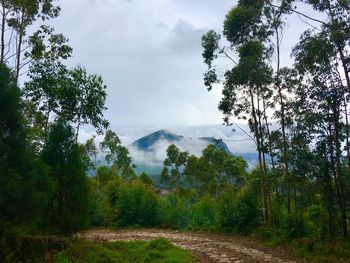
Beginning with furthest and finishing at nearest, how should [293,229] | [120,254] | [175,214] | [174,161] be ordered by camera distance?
1. [174,161]
2. [175,214]
3. [293,229]
4. [120,254]

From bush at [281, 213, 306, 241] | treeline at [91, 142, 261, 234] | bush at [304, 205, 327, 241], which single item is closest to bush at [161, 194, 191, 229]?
treeline at [91, 142, 261, 234]

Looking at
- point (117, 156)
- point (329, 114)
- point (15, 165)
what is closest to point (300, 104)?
point (329, 114)

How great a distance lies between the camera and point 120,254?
1286 centimetres

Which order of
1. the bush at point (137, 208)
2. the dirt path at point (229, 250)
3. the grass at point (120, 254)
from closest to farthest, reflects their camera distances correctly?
the grass at point (120, 254)
the dirt path at point (229, 250)
the bush at point (137, 208)

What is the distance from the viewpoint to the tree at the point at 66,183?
13414 millimetres

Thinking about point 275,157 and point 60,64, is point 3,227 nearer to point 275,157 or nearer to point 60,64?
point 60,64

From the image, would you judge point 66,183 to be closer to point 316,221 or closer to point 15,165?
point 15,165

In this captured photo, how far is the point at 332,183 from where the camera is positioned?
15.4 metres

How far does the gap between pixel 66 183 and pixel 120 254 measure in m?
2.96

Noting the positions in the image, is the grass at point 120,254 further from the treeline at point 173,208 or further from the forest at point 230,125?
the treeline at point 173,208

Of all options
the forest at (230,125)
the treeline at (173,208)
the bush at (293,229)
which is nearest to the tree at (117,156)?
the treeline at (173,208)

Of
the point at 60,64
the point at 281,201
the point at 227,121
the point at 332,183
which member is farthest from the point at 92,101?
the point at 281,201

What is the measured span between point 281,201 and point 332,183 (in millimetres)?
7229

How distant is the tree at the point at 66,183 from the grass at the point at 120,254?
33.2 inches
